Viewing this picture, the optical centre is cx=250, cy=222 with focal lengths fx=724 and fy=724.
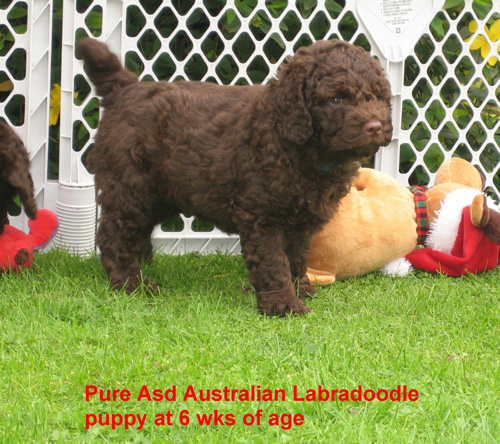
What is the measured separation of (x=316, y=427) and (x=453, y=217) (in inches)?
77.6

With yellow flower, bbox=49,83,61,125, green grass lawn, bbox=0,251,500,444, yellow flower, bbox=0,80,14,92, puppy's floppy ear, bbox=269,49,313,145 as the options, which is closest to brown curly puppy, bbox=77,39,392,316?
puppy's floppy ear, bbox=269,49,313,145

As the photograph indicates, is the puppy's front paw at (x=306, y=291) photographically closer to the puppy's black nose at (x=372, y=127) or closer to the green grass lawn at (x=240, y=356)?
the green grass lawn at (x=240, y=356)

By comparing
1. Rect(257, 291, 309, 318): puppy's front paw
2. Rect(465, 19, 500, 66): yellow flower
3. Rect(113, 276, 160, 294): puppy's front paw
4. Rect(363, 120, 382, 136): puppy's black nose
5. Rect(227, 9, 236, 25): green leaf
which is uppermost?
Rect(227, 9, 236, 25): green leaf

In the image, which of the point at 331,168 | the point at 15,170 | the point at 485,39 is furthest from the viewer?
the point at 485,39

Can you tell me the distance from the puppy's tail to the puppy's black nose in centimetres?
135

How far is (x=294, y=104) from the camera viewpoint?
299 cm

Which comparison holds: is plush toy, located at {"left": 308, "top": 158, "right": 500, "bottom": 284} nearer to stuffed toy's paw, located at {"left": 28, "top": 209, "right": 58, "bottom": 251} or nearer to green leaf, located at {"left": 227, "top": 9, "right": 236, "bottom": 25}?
green leaf, located at {"left": 227, "top": 9, "right": 236, "bottom": 25}

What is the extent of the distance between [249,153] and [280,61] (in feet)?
4.09

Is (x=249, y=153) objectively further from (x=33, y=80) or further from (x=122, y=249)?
(x=33, y=80)

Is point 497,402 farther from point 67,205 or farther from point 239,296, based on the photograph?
point 67,205

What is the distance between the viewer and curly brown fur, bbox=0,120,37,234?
3438 mm

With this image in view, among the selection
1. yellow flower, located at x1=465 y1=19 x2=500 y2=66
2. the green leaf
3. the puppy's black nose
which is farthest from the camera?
yellow flower, located at x1=465 y1=19 x2=500 y2=66

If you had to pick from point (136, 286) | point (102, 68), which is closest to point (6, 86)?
point (102, 68)

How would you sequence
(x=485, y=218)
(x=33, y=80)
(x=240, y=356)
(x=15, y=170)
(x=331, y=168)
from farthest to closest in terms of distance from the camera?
1. (x=33, y=80)
2. (x=485, y=218)
3. (x=15, y=170)
4. (x=331, y=168)
5. (x=240, y=356)
